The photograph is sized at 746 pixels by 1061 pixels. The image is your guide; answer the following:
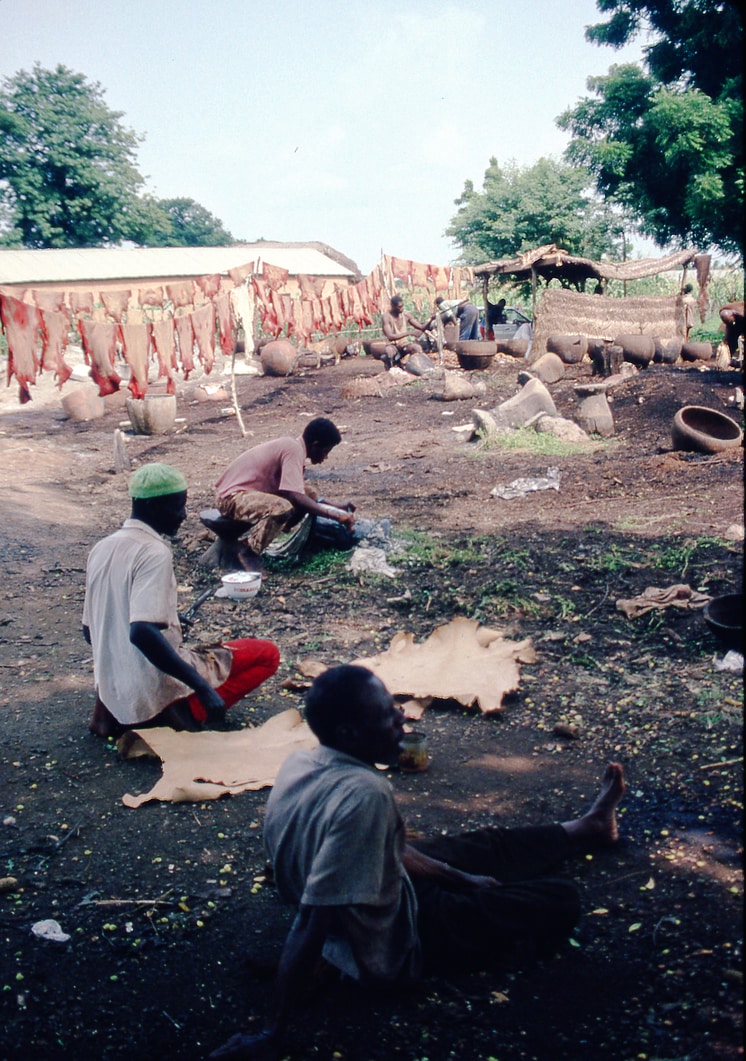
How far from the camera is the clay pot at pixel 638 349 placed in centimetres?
1541

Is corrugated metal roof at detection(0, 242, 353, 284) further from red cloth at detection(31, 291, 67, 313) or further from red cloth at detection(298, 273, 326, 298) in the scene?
red cloth at detection(31, 291, 67, 313)

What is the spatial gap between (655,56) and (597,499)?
52.5 feet

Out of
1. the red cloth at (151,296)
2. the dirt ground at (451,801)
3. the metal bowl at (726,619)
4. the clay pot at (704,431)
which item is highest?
the red cloth at (151,296)

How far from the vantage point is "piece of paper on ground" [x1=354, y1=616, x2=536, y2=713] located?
4250mm

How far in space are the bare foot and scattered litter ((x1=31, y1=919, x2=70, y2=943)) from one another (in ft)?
5.35

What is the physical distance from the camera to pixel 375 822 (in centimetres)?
198

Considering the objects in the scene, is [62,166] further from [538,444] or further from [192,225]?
[538,444]

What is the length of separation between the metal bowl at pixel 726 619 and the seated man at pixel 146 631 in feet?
7.60

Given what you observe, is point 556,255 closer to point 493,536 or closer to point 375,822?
point 493,536

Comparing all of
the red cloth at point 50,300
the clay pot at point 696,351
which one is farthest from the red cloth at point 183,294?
the clay pot at point 696,351

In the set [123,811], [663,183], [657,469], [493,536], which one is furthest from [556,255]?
[123,811]

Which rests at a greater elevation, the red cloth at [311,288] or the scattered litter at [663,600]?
the red cloth at [311,288]

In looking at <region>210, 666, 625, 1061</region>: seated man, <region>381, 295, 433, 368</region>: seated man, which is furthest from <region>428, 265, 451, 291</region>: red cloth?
<region>210, 666, 625, 1061</region>: seated man

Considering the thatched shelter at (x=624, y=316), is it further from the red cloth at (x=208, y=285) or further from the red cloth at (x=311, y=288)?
the red cloth at (x=208, y=285)
